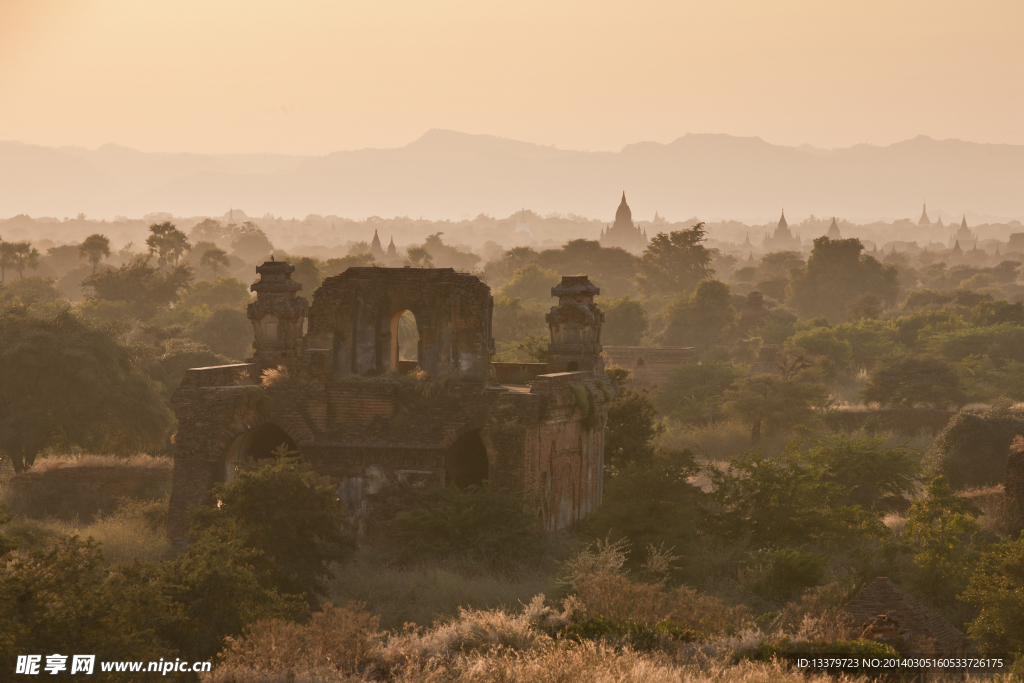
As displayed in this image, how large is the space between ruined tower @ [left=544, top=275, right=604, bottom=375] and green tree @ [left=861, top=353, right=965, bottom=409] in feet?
102

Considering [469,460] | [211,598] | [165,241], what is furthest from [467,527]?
[165,241]

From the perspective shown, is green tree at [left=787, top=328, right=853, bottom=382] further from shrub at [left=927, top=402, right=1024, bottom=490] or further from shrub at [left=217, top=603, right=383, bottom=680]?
shrub at [left=217, top=603, right=383, bottom=680]

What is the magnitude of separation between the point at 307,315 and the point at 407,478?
6.27 meters

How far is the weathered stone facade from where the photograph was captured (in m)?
27.0

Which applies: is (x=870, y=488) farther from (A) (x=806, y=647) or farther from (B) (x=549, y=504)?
(A) (x=806, y=647)

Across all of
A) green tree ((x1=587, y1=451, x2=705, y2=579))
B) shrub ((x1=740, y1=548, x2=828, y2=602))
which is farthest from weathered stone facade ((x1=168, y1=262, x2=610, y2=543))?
shrub ((x1=740, y1=548, x2=828, y2=602))

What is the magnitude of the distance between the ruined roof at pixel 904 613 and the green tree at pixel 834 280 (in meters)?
84.2

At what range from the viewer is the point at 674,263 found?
356 feet

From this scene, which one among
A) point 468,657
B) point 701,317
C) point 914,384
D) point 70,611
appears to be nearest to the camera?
point 70,611

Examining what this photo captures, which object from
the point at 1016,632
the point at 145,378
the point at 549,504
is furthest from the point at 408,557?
the point at 145,378

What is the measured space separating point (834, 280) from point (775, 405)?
54.1m

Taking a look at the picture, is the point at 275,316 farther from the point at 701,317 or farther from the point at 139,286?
the point at 701,317

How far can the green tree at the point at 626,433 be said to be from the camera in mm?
34156

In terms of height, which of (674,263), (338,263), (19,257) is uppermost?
(674,263)
